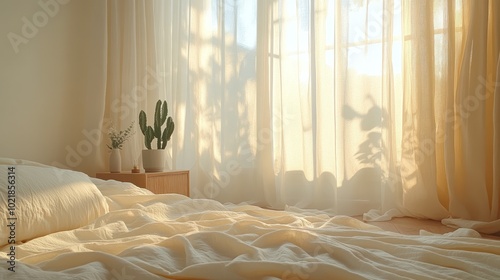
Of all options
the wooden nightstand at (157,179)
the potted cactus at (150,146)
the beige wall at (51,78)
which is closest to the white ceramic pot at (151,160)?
the potted cactus at (150,146)

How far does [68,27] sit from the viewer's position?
3164mm

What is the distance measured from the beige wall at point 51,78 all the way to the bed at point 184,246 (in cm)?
168

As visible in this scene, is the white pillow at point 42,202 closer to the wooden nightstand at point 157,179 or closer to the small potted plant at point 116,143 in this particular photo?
the wooden nightstand at point 157,179

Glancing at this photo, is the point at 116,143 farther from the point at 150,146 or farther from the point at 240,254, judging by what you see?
the point at 240,254

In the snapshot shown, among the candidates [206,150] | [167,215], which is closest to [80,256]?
[167,215]

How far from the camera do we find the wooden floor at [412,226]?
8.38ft

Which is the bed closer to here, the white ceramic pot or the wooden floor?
the wooden floor

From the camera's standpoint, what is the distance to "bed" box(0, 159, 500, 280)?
77cm

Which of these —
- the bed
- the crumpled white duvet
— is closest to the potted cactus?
the bed

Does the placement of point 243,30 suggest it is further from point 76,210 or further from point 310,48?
point 76,210

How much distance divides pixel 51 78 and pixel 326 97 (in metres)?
2.15

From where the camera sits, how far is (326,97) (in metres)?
3.35

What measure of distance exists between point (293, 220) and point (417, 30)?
2.14 m

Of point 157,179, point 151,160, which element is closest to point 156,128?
point 151,160
